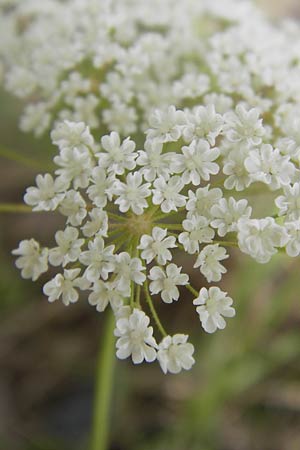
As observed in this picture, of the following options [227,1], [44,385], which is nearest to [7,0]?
[227,1]

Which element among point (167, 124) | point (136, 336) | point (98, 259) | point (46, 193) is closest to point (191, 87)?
point (167, 124)

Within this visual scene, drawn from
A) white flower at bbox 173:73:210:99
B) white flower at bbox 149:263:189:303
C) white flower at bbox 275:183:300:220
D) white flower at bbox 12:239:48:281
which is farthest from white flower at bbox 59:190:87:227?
white flower at bbox 173:73:210:99

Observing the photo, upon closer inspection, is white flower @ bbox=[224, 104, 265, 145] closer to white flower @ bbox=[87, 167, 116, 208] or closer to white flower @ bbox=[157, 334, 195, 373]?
white flower @ bbox=[87, 167, 116, 208]

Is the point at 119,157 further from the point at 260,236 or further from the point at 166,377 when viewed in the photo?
the point at 166,377

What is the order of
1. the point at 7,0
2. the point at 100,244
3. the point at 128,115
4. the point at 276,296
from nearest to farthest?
the point at 100,244, the point at 128,115, the point at 7,0, the point at 276,296

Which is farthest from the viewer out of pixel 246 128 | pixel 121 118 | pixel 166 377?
pixel 166 377

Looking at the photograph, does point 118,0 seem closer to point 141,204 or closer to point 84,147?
→ point 84,147
